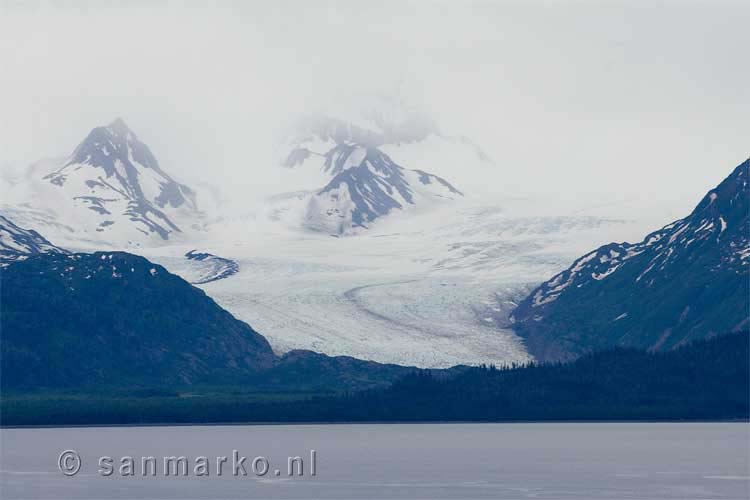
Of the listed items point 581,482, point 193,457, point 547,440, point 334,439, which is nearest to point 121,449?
point 193,457

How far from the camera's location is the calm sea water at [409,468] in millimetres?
118075

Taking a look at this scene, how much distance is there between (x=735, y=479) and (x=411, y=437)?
7379 centimetres

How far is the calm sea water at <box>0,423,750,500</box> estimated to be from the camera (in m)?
118

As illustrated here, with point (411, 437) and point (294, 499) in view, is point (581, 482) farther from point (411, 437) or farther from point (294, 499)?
point (411, 437)

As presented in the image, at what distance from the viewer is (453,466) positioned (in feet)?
470
